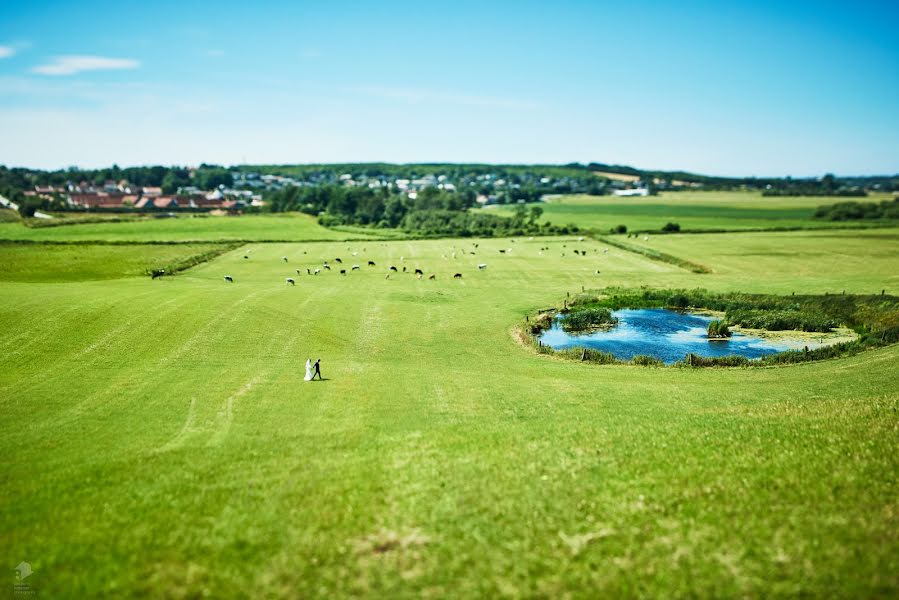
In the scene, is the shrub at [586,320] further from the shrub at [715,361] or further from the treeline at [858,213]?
the treeline at [858,213]

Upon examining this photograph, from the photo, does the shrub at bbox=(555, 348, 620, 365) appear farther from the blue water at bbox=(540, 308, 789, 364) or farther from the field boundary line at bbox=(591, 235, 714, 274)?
the field boundary line at bbox=(591, 235, 714, 274)

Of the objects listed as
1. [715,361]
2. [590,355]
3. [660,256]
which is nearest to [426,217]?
[660,256]

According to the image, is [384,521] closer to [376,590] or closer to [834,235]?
[376,590]

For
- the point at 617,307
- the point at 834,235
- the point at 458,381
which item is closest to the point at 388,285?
the point at 617,307

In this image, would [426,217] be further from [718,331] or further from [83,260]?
[718,331]

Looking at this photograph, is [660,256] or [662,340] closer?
[662,340]

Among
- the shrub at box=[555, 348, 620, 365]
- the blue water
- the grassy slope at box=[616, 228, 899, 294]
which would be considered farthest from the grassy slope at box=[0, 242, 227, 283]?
the grassy slope at box=[616, 228, 899, 294]
